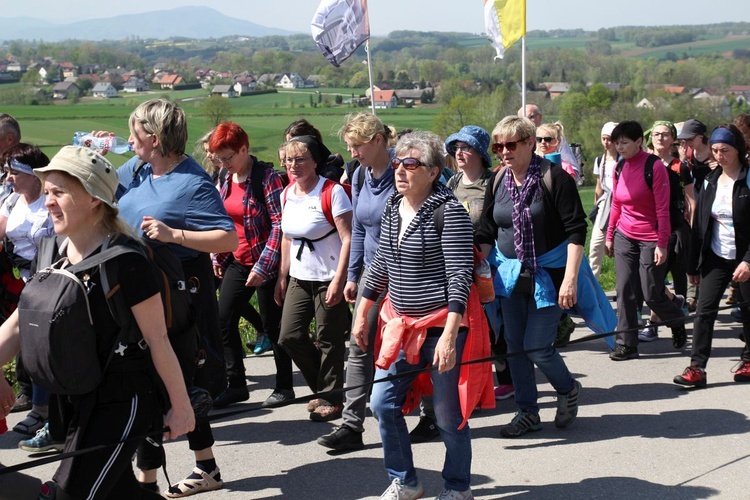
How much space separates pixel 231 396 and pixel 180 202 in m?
2.41

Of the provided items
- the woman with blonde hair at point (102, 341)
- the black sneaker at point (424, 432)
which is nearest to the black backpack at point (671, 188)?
the black sneaker at point (424, 432)

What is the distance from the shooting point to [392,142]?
6.93 meters

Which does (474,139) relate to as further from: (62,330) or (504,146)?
(62,330)

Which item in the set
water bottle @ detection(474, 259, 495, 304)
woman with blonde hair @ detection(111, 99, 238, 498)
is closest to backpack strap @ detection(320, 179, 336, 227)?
woman with blonde hair @ detection(111, 99, 238, 498)

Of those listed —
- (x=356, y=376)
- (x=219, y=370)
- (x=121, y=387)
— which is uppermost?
(x=121, y=387)

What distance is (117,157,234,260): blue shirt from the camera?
4387 millimetres

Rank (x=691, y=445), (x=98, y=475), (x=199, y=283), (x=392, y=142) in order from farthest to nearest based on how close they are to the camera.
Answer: (x=392, y=142) < (x=691, y=445) < (x=199, y=283) < (x=98, y=475)

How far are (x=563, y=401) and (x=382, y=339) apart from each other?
1.68 m

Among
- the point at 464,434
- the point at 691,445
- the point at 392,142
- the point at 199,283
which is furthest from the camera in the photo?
the point at 392,142

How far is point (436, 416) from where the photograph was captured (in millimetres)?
4277

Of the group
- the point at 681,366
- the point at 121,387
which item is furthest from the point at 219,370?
the point at 681,366

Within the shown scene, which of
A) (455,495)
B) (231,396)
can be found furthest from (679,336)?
(455,495)

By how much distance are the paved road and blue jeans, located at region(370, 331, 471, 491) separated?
14.4 inches

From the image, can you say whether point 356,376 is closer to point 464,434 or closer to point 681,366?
point 464,434
